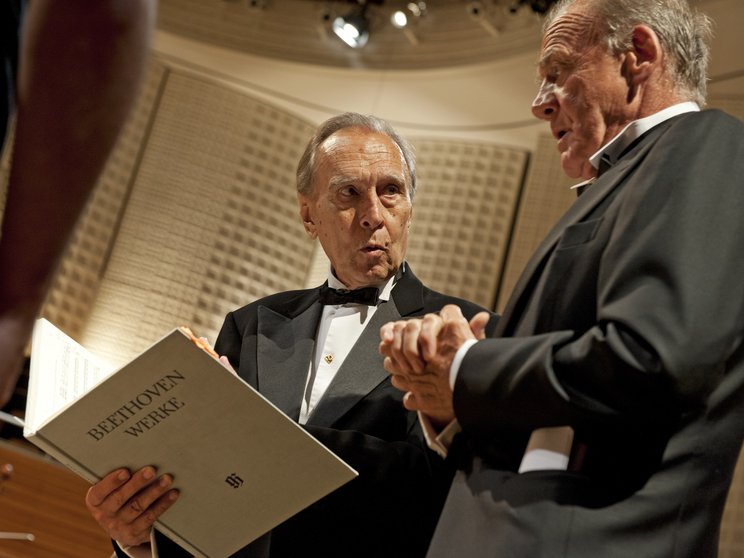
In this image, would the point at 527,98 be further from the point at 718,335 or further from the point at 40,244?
the point at 40,244

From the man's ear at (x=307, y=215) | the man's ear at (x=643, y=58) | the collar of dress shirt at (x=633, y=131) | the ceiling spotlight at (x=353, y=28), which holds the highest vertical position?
the ceiling spotlight at (x=353, y=28)

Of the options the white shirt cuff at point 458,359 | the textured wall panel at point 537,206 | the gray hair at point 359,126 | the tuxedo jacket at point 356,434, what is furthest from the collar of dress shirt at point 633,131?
the textured wall panel at point 537,206

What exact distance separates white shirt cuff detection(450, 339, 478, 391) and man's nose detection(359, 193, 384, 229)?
3.84ft

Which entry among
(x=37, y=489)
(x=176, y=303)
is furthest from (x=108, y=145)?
(x=176, y=303)

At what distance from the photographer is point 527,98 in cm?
730

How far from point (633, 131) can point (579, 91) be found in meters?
0.19

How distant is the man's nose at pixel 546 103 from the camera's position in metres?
2.04

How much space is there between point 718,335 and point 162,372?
3.18 feet

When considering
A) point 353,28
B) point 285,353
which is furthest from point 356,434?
point 353,28

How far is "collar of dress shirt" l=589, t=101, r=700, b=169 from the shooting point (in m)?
1.83

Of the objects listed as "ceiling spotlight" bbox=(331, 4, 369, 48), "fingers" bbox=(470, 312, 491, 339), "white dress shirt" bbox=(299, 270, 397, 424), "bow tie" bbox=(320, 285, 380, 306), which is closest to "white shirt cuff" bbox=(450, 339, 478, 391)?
"fingers" bbox=(470, 312, 491, 339)

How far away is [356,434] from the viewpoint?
223 cm

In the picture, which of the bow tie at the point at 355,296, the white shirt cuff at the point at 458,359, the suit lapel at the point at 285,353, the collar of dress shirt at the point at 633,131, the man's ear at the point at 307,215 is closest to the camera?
the white shirt cuff at the point at 458,359

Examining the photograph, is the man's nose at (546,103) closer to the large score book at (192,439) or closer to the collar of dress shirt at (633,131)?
the collar of dress shirt at (633,131)
